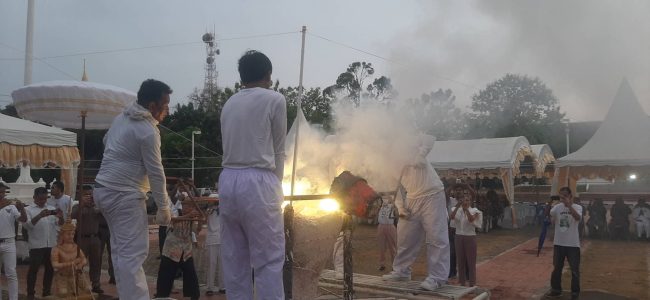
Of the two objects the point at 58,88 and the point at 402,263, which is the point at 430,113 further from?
the point at 58,88

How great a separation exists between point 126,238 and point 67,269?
3.55 m

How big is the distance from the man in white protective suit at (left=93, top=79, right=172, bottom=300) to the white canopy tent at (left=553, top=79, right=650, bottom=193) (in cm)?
1585

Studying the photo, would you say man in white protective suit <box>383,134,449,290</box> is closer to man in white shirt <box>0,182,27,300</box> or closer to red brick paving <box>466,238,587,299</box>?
red brick paving <box>466,238,587,299</box>

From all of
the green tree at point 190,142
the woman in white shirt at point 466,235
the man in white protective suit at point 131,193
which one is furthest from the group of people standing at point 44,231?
the green tree at point 190,142

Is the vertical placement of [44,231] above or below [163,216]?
below

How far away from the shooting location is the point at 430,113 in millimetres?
8984

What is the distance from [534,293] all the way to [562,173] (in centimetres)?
1010

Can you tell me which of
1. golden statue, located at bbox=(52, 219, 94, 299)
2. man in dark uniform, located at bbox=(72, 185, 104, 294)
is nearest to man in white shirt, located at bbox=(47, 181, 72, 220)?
man in dark uniform, located at bbox=(72, 185, 104, 294)

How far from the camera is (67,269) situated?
21.8 feet

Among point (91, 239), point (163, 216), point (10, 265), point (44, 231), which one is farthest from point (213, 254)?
point (163, 216)

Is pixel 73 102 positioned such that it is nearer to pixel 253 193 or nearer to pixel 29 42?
pixel 253 193

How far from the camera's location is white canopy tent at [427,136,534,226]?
19.9m

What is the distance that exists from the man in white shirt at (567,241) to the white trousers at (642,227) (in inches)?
429

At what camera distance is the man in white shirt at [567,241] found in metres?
8.50
